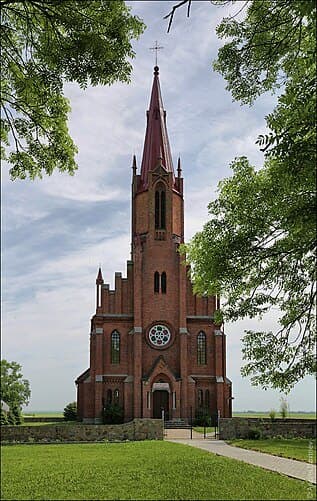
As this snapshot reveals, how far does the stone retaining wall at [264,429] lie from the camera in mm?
25922

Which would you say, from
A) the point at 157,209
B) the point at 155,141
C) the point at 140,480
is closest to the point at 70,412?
the point at 157,209

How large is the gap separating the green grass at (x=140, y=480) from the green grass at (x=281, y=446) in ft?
8.97

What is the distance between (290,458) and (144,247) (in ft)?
94.0

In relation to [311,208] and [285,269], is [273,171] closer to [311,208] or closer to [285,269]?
[311,208]

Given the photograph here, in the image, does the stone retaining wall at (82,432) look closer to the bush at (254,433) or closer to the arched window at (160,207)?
the bush at (254,433)

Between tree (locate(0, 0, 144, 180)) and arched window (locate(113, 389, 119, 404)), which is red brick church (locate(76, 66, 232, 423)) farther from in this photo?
tree (locate(0, 0, 144, 180))

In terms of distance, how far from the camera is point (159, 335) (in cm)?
4269

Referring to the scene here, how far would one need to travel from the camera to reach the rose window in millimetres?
42562

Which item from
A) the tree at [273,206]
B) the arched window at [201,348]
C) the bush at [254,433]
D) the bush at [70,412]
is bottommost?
the bush at [70,412]

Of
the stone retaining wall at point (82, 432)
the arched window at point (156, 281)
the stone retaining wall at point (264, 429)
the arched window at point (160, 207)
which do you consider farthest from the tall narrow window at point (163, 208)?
the stone retaining wall at point (82, 432)

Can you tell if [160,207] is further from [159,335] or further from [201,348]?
[201,348]

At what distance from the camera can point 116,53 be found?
32.7ft

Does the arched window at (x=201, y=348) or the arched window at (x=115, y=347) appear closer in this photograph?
the arched window at (x=115, y=347)

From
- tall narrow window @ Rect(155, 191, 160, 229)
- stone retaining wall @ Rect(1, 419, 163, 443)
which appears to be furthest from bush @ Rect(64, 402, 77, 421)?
stone retaining wall @ Rect(1, 419, 163, 443)
